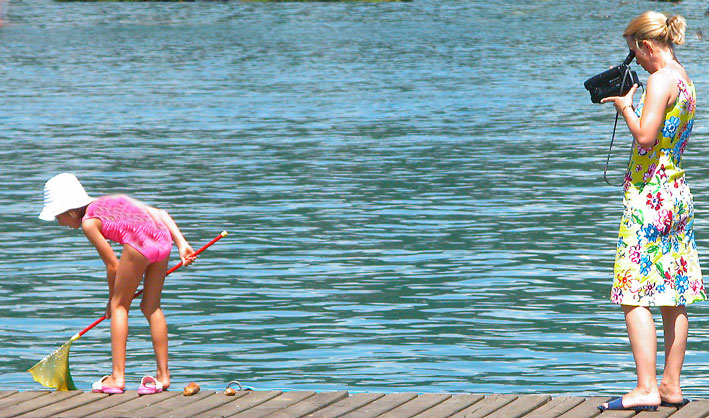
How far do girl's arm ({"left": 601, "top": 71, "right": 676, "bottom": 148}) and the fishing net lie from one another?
361cm

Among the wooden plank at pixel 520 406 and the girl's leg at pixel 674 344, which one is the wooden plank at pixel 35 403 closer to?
the wooden plank at pixel 520 406

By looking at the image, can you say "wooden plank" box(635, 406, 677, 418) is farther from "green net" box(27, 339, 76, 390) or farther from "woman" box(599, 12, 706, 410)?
"green net" box(27, 339, 76, 390)

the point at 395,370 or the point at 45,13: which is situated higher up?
the point at 395,370

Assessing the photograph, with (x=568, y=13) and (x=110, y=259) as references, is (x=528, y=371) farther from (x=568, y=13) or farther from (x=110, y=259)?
(x=568, y=13)

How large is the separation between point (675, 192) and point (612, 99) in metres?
0.54

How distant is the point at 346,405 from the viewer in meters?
7.86

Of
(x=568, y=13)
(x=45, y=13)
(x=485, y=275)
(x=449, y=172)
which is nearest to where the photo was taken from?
(x=485, y=275)

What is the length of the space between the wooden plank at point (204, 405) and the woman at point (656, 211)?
84.6 inches

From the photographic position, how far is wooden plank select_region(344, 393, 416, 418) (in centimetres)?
764

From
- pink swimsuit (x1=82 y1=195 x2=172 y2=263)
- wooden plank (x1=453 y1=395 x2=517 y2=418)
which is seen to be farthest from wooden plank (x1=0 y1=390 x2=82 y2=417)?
wooden plank (x1=453 y1=395 x2=517 y2=418)

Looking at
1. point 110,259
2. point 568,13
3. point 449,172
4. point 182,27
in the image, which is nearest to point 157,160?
point 449,172

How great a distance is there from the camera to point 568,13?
→ 84.3 metres

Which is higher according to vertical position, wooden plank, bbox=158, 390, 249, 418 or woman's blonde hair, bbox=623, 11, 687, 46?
woman's blonde hair, bbox=623, 11, 687, 46

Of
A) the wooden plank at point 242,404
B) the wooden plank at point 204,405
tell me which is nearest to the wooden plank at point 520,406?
the wooden plank at point 242,404
